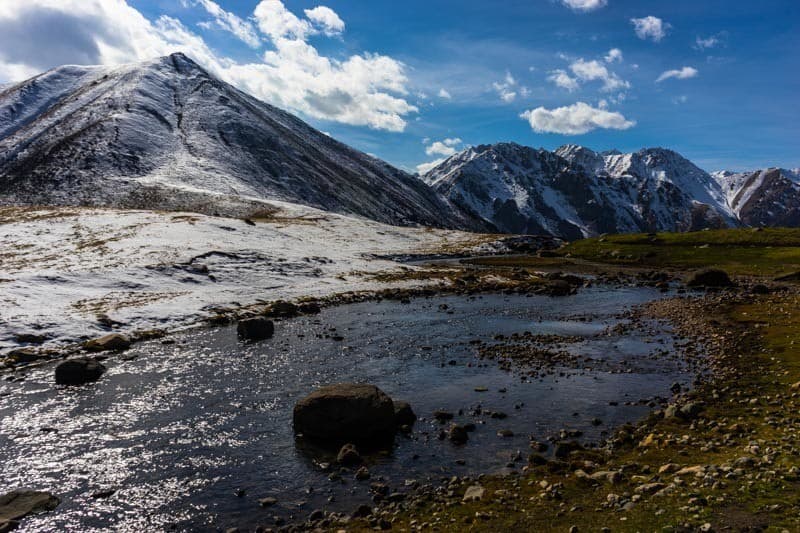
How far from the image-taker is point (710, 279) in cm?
→ 6631

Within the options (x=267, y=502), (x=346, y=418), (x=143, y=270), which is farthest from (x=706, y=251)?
(x=267, y=502)

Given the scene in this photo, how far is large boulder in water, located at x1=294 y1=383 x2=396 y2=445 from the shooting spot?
19438 mm

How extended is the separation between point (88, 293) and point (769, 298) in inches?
2716

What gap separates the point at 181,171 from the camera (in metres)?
171

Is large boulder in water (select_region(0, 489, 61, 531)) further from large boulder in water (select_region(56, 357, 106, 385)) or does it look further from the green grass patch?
the green grass patch

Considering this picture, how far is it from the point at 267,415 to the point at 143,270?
39342mm

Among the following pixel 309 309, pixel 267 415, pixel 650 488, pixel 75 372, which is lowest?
pixel 267 415

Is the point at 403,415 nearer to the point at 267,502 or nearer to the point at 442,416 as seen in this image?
the point at 442,416

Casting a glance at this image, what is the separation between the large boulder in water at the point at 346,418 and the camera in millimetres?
19438

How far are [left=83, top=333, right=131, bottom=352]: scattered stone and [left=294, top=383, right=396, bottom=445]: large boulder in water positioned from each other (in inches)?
788

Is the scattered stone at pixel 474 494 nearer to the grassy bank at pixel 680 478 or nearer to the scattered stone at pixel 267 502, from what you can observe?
the grassy bank at pixel 680 478

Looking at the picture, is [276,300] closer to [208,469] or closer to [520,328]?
[520,328]

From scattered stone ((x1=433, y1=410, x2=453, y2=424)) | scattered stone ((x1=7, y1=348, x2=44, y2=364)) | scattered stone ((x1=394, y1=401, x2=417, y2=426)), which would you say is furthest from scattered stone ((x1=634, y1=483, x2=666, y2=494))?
scattered stone ((x1=7, y1=348, x2=44, y2=364))

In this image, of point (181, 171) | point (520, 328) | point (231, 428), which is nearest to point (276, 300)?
point (520, 328)
